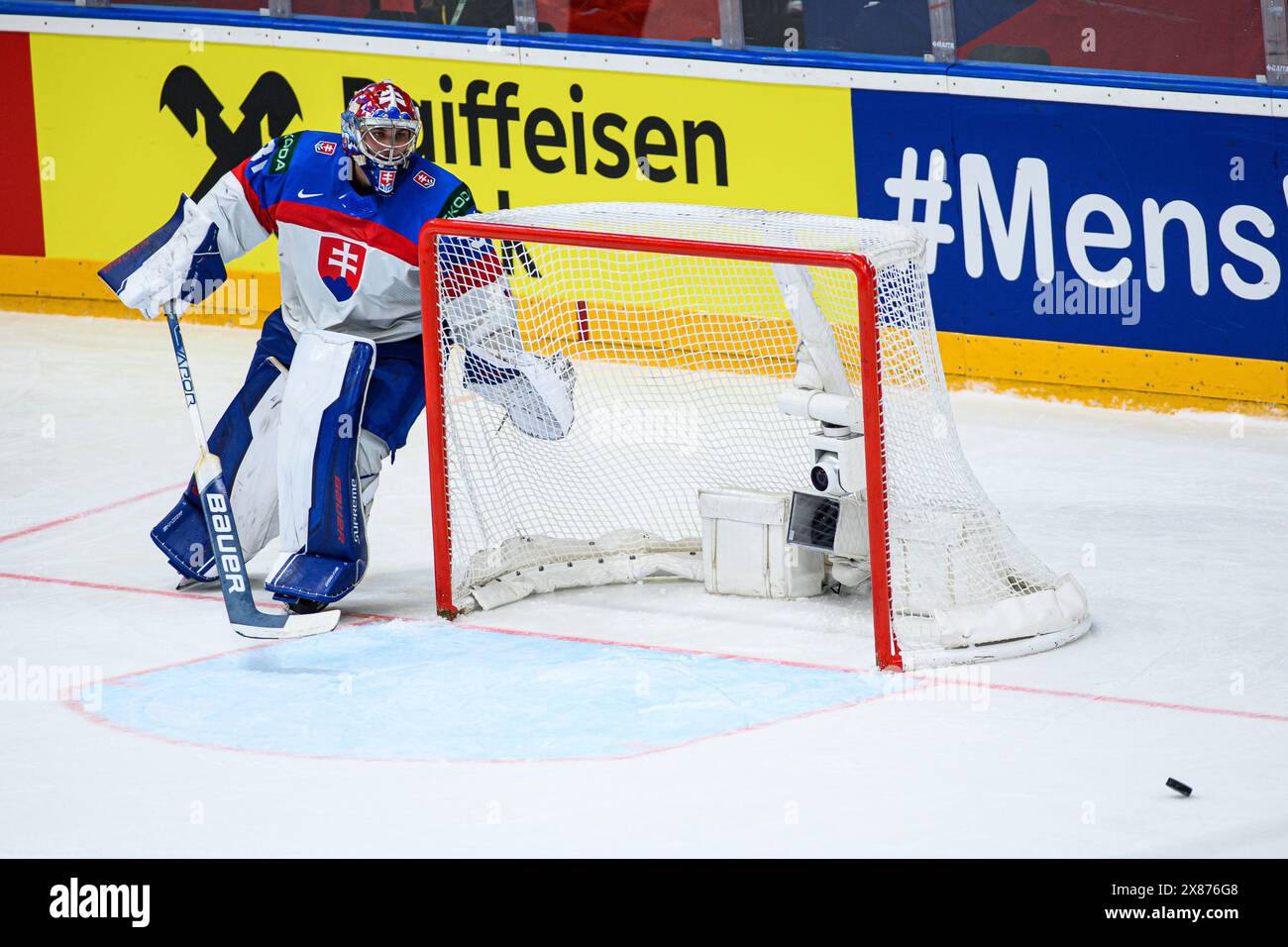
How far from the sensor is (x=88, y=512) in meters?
6.86

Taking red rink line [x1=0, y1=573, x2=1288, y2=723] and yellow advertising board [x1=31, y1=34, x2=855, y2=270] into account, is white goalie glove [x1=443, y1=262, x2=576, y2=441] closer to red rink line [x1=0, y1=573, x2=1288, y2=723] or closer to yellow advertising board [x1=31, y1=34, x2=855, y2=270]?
red rink line [x1=0, y1=573, x2=1288, y2=723]

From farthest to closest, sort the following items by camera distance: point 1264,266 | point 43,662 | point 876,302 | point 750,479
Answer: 1. point 1264,266
2. point 750,479
3. point 43,662
4. point 876,302

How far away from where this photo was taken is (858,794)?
4324 millimetres

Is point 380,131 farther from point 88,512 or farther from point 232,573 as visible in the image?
point 88,512

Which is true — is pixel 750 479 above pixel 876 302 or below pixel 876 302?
below

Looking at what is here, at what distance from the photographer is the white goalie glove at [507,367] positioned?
566 cm

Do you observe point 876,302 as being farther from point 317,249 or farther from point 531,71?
point 531,71

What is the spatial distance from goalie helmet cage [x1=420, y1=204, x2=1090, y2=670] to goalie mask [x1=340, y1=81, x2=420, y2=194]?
215mm

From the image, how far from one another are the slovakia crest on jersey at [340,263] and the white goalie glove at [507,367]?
25 centimetres

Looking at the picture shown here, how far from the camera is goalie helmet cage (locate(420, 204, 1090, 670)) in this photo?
5152 mm

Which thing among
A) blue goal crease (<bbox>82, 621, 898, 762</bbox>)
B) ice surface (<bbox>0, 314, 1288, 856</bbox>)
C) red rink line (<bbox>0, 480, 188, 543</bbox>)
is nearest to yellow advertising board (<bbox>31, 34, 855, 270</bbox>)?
ice surface (<bbox>0, 314, 1288, 856</bbox>)

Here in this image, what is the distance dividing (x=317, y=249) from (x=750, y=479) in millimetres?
1530

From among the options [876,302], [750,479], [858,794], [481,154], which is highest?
[481,154]

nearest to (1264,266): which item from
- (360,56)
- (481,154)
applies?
(481,154)
